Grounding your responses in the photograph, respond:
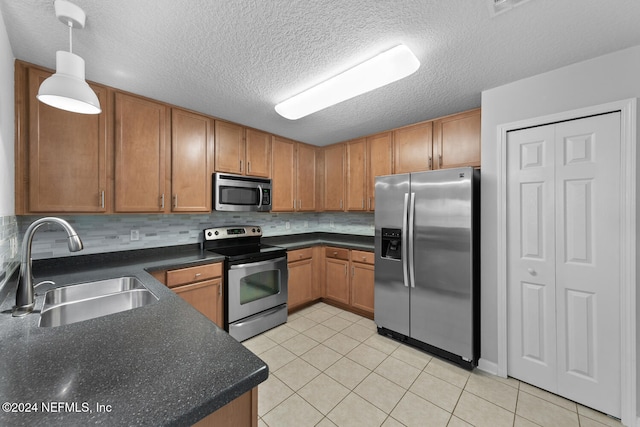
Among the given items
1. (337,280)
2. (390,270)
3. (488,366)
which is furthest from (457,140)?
(337,280)

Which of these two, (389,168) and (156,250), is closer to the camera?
(156,250)

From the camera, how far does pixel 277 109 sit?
2.32 meters

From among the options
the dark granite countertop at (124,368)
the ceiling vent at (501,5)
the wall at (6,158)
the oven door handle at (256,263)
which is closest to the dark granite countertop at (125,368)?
the dark granite countertop at (124,368)

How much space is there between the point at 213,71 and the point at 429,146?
85.5 inches

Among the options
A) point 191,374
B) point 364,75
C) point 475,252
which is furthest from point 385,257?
point 191,374

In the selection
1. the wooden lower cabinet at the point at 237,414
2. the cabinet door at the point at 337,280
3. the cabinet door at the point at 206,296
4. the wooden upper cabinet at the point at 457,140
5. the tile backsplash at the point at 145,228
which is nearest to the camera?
the wooden lower cabinet at the point at 237,414

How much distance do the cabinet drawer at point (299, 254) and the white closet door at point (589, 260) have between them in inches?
98.3

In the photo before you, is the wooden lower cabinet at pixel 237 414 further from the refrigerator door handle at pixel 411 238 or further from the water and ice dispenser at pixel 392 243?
the water and ice dispenser at pixel 392 243

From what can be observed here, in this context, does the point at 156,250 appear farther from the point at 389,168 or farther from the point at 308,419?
the point at 389,168

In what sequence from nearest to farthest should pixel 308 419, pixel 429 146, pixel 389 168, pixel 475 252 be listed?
pixel 308 419
pixel 475 252
pixel 429 146
pixel 389 168

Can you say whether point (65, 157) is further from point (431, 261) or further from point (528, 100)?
point (528, 100)

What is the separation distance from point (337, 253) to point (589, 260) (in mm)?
2366

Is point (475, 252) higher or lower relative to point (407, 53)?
lower

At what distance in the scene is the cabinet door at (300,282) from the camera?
3209mm
